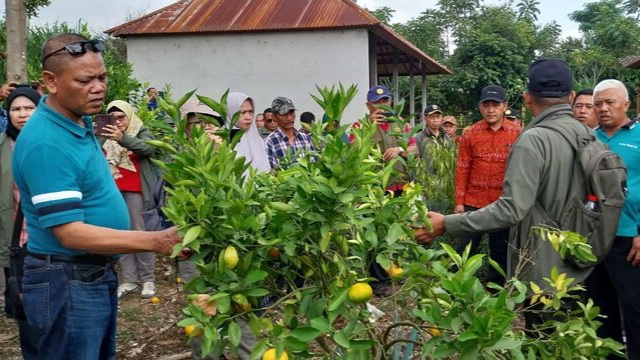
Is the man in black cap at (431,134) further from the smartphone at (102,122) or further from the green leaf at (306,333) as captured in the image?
the green leaf at (306,333)

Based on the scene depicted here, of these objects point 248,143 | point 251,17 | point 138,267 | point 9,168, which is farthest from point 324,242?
point 251,17

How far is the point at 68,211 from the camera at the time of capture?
90.7 inches

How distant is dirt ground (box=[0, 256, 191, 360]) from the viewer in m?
4.77

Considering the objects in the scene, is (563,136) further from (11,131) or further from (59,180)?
(11,131)

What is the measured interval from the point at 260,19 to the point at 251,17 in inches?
Answer: 13.0

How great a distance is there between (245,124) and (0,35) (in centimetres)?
865

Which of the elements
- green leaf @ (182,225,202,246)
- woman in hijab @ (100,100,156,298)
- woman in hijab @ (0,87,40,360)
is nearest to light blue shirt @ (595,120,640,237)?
green leaf @ (182,225,202,246)

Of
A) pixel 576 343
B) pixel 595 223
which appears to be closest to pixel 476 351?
pixel 576 343

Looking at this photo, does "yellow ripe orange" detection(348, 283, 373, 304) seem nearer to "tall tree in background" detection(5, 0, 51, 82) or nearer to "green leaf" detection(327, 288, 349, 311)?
"green leaf" detection(327, 288, 349, 311)

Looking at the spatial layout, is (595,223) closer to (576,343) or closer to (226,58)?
(576,343)

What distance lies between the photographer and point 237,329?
2066mm

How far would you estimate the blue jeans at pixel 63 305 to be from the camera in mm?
2459

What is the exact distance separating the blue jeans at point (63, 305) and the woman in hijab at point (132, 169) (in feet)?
8.85

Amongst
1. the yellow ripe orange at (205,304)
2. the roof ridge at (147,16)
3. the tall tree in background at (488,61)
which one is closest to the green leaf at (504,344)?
the yellow ripe orange at (205,304)
